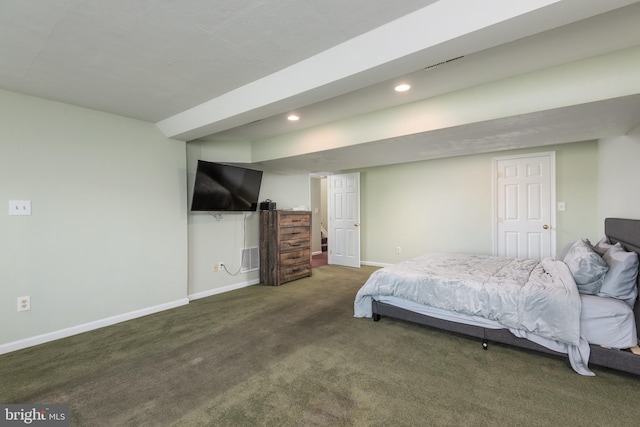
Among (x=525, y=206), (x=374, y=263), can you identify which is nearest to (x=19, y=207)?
(x=374, y=263)

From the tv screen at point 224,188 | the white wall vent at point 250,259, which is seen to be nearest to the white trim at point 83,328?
the white wall vent at point 250,259

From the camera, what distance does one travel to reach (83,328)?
296cm

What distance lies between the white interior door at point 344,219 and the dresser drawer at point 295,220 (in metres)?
1.20

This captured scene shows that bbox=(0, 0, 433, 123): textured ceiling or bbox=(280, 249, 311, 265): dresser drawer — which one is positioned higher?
bbox=(0, 0, 433, 123): textured ceiling

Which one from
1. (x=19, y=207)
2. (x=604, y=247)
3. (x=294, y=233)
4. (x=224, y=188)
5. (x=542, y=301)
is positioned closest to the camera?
(x=542, y=301)

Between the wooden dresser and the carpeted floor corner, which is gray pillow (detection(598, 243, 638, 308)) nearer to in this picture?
the carpeted floor corner

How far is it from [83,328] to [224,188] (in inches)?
85.5

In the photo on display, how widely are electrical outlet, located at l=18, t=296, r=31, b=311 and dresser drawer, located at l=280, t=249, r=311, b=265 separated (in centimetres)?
292

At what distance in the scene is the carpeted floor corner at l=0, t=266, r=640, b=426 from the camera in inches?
67.0

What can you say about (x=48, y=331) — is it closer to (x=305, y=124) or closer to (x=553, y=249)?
(x=305, y=124)

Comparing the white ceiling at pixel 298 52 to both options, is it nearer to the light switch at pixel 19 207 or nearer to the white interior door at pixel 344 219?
the light switch at pixel 19 207

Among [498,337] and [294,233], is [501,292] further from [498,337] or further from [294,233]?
[294,233]

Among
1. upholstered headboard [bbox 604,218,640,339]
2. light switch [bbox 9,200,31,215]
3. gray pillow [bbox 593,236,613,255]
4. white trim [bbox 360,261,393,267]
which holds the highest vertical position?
light switch [bbox 9,200,31,215]

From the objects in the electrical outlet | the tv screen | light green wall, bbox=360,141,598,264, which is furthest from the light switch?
light green wall, bbox=360,141,598,264
